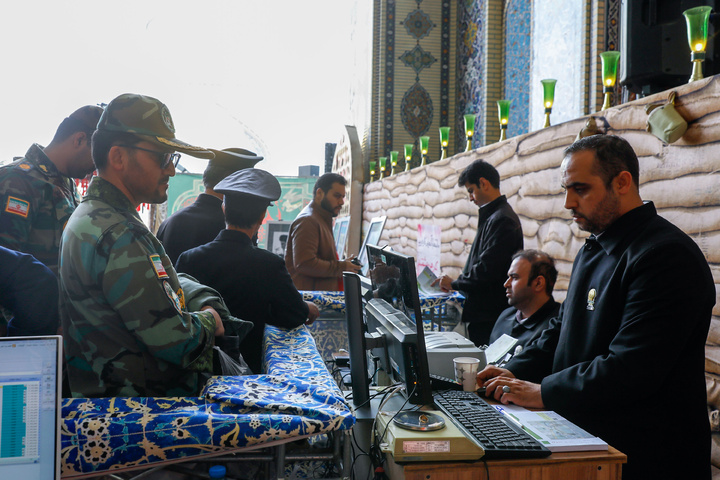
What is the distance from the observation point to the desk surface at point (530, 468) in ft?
4.47

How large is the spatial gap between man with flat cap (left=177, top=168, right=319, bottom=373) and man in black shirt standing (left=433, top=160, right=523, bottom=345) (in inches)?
54.9

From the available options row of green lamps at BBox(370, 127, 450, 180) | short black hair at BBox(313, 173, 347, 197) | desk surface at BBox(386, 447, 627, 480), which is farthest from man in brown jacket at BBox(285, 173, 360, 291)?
desk surface at BBox(386, 447, 627, 480)

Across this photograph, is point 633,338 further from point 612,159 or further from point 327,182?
point 327,182

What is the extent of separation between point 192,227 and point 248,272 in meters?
0.92

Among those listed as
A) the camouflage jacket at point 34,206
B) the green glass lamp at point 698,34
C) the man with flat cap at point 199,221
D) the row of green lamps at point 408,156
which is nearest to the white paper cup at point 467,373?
the green glass lamp at point 698,34

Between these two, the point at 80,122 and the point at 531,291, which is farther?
the point at 531,291

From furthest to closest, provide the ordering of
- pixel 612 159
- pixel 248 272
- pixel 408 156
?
pixel 408 156
pixel 248 272
pixel 612 159

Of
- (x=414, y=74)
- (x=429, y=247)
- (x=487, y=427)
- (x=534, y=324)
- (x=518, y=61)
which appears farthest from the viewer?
(x=414, y=74)

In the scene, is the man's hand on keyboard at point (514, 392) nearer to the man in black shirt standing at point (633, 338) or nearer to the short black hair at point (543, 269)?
the man in black shirt standing at point (633, 338)

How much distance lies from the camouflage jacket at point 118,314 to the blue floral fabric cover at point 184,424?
135 mm

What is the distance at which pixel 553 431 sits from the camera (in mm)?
1508

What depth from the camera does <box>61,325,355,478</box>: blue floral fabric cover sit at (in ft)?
4.02

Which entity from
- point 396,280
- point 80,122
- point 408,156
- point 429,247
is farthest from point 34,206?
point 408,156

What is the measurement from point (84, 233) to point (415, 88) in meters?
7.23
